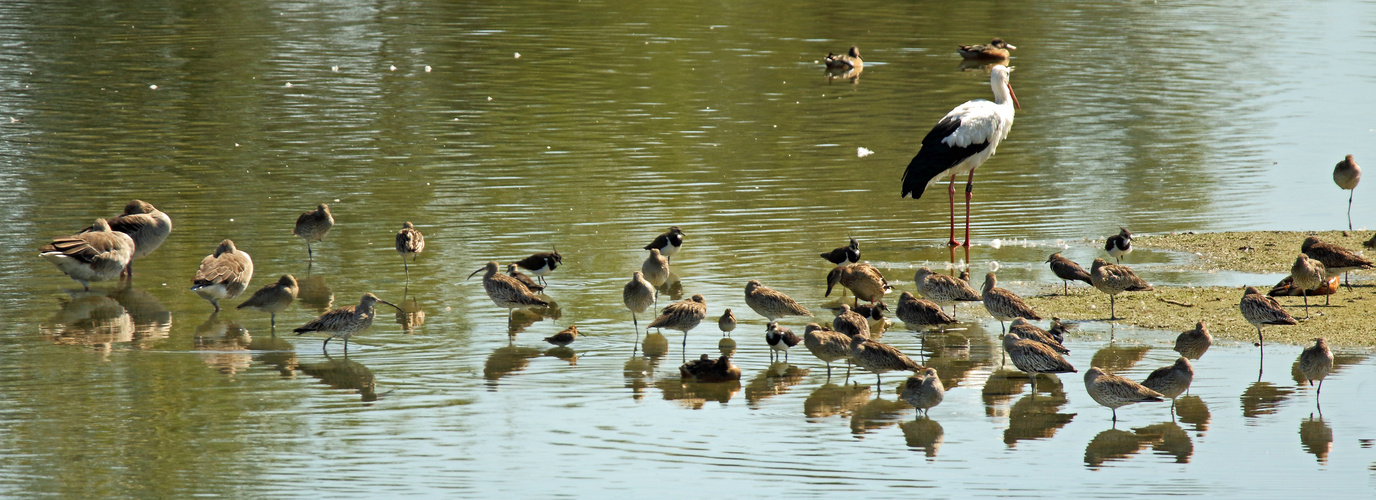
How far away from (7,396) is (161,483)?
2306mm

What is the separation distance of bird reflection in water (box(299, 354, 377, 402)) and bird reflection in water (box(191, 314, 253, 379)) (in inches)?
21.1

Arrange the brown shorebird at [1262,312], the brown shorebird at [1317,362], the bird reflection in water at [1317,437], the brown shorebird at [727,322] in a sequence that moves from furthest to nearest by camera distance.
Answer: the brown shorebird at [727,322] < the brown shorebird at [1262,312] < the brown shorebird at [1317,362] < the bird reflection in water at [1317,437]

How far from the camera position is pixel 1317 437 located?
357 inches

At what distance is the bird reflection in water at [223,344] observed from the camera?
10812mm

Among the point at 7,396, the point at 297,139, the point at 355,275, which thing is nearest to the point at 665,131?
the point at 297,139

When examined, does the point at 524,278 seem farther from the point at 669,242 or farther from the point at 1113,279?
the point at 1113,279

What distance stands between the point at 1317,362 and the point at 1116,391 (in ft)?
5.16

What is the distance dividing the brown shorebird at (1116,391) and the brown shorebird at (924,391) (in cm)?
102

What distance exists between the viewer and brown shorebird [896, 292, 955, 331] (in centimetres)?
1134

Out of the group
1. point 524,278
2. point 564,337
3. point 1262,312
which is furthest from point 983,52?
point 564,337

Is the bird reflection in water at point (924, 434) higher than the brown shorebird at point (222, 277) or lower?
lower

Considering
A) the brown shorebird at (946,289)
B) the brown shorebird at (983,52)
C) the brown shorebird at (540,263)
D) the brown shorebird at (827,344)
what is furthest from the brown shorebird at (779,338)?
the brown shorebird at (983,52)

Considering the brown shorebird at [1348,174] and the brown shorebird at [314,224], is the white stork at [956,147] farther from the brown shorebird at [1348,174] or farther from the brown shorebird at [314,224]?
the brown shorebird at [314,224]

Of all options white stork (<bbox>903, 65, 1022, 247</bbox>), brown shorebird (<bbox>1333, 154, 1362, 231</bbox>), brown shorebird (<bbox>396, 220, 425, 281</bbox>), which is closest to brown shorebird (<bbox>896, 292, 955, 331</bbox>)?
white stork (<bbox>903, 65, 1022, 247</bbox>)
